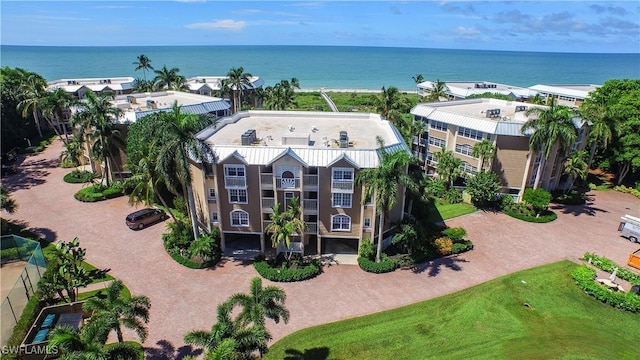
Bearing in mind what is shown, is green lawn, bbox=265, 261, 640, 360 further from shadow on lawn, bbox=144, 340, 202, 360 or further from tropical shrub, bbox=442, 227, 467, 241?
tropical shrub, bbox=442, 227, 467, 241

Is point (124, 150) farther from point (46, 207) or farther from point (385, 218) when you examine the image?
point (385, 218)

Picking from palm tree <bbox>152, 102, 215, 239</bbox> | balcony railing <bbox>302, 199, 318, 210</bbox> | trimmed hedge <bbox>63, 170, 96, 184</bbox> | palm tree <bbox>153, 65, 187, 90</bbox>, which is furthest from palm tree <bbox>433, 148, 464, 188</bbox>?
palm tree <bbox>153, 65, 187, 90</bbox>

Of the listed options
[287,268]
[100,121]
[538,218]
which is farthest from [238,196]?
[538,218]

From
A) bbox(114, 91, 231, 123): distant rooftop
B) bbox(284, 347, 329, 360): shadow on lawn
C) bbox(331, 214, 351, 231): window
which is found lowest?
bbox(284, 347, 329, 360): shadow on lawn

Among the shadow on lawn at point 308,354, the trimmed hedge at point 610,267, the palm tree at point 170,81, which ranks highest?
the palm tree at point 170,81

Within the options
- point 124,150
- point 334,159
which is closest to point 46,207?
point 124,150

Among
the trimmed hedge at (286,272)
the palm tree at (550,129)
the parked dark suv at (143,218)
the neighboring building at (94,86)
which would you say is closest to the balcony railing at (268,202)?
the trimmed hedge at (286,272)

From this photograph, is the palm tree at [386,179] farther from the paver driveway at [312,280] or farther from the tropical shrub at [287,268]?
the tropical shrub at [287,268]

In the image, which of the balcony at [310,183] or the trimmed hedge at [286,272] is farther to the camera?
the balcony at [310,183]
